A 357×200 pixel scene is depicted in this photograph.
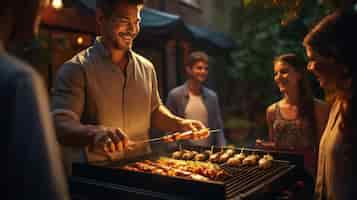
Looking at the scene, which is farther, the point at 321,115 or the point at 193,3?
the point at 193,3

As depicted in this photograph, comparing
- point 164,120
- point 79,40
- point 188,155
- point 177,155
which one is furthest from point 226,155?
point 79,40

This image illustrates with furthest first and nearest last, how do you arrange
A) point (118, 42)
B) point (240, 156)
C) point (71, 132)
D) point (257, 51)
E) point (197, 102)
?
point (257, 51) → point (197, 102) → point (240, 156) → point (118, 42) → point (71, 132)

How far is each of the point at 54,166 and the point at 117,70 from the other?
218cm

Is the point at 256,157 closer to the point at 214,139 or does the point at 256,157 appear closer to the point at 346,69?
the point at 346,69

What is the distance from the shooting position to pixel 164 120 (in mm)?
3717

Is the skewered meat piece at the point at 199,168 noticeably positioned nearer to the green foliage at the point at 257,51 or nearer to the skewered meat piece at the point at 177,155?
the skewered meat piece at the point at 177,155

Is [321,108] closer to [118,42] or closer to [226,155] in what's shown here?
[226,155]

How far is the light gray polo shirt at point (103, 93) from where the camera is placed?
3086 millimetres

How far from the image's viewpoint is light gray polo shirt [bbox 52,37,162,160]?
3086mm

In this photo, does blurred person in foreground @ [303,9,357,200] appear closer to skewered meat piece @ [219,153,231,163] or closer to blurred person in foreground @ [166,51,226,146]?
skewered meat piece @ [219,153,231,163]

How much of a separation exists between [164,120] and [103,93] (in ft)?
2.59

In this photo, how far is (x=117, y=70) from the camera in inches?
132

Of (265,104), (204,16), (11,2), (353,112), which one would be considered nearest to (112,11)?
(11,2)

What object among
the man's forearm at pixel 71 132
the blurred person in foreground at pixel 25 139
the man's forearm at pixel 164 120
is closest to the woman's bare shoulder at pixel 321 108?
the man's forearm at pixel 164 120
